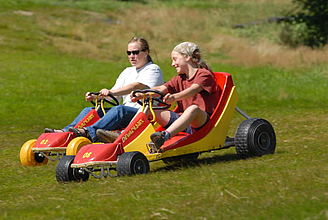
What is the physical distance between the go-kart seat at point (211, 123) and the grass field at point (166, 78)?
1.04ft

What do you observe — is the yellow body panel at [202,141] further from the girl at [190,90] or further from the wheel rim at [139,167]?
the wheel rim at [139,167]

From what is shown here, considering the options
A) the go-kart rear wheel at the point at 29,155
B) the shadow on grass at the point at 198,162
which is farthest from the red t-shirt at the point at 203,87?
the go-kart rear wheel at the point at 29,155

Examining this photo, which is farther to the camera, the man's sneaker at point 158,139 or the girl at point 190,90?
the girl at point 190,90

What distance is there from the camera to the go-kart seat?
8.31 metres

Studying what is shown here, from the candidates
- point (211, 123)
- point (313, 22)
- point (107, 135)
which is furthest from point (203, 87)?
point (313, 22)

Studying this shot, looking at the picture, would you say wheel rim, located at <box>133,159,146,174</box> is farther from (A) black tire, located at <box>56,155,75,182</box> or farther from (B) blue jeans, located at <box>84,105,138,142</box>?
(B) blue jeans, located at <box>84,105,138,142</box>

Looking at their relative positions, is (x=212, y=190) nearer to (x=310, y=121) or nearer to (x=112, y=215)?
(x=112, y=215)

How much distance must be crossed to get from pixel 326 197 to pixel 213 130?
3071 millimetres

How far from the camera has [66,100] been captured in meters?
19.4

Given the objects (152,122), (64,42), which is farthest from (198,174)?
(64,42)

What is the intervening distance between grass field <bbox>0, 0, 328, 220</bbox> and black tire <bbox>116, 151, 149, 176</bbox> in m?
0.13

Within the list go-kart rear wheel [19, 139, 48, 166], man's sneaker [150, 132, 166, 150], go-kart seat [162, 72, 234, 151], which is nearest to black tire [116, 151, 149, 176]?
man's sneaker [150, 132, 166, 150]

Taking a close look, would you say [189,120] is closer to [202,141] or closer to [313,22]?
[202,141]

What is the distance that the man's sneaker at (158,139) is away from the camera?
7.92 metres
